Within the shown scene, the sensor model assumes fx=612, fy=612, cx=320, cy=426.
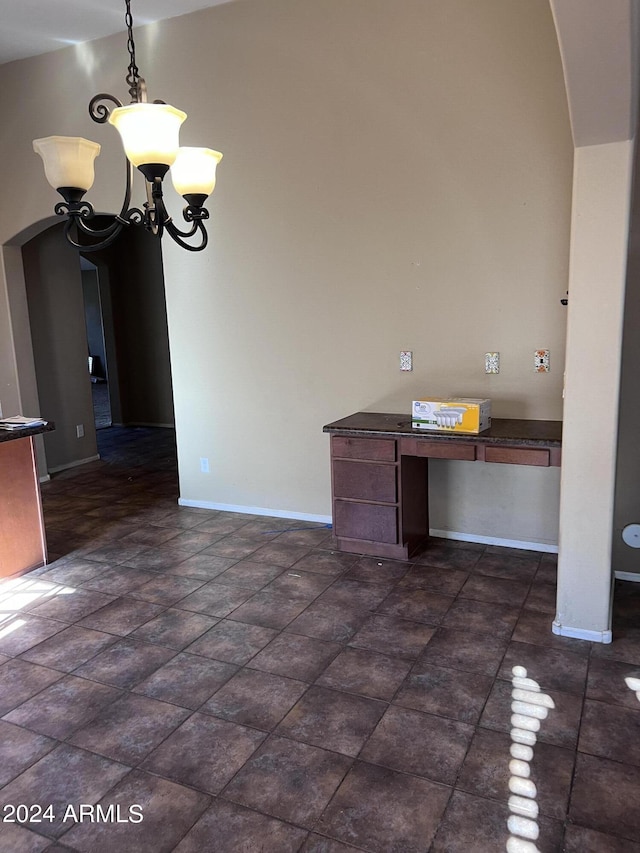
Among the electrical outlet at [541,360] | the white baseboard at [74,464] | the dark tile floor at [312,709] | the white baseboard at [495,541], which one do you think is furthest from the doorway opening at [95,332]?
the electrical outlet at [541,360]

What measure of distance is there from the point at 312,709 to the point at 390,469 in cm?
157

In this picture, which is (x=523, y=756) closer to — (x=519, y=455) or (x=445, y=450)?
(x=519, y=455)

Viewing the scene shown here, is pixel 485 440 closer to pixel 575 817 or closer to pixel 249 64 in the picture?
pixel 575 817

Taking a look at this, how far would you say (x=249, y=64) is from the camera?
13.5 ft

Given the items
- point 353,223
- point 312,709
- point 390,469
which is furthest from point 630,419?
point 312,709

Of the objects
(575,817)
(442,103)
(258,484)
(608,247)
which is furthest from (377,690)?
(442,103)

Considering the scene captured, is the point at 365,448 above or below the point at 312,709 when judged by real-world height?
above

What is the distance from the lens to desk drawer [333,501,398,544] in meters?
3.67

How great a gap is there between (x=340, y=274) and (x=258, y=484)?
1.67 metres

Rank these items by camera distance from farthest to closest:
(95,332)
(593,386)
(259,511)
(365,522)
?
(95,332) → (259,511) → (365,522) → (593,386)

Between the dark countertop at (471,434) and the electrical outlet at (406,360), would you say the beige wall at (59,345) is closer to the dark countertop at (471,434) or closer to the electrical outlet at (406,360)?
the dark countertop at (471,434)

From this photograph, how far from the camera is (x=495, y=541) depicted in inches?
153

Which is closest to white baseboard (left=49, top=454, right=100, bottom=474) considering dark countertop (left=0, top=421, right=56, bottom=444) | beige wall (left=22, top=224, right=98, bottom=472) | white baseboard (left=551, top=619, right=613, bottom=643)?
beige wall (left=22, top=224, right=98, bottom=472)

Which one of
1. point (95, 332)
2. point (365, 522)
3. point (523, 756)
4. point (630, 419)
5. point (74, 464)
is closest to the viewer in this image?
point (523, 756)
